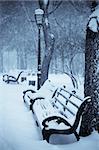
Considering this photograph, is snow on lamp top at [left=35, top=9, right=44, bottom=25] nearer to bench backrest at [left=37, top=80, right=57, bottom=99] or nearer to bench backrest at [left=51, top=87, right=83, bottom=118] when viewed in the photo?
bench backrest at [left=37, top=80, right=57, bottom=99]

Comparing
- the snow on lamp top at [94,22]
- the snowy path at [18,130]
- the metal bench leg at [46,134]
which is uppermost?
the snow on lamp top at [94,22]

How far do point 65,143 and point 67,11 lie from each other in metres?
33.0

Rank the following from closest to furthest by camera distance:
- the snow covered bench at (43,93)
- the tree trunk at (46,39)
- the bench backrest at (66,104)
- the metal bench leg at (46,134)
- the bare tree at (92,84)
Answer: the metal bench leg at (46,134)
the bare tree at (92,84)
the bench backrest at (66,104)
the snow covered bench at (43,93)
the tree trunk at (46,39)

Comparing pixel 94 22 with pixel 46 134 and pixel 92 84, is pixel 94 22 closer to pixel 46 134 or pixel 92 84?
pixel 92 84

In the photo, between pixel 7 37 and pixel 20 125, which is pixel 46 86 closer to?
pixel 20 125

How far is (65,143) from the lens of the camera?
6.33 m

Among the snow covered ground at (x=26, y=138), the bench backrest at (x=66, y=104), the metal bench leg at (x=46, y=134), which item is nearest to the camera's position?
the snow covered ground at (x=26, y=138)

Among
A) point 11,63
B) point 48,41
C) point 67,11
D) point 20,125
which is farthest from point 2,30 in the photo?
point 20,125

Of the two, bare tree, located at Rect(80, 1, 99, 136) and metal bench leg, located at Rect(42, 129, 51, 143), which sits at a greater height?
bare tree, located at Rect(80, 1, 99, 136)

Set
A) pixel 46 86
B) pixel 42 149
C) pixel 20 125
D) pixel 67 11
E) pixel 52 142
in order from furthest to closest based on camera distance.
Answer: pixel 67 11, pixel 46 86, pixel 20 125, pixel 52 142, pixel 42 149

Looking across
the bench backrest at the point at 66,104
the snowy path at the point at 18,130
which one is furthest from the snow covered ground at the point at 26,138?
the bench backrest at the point at 66,104

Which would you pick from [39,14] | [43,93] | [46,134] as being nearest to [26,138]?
[46,134]

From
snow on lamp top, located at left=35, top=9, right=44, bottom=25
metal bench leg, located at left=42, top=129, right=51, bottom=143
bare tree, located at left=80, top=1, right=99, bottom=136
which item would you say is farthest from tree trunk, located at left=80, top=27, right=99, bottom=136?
snow on lamp top, located at left=35, top=9, right=44, bottom=25

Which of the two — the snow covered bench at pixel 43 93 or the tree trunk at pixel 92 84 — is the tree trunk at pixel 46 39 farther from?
the tree trunk at pixel 92 84
